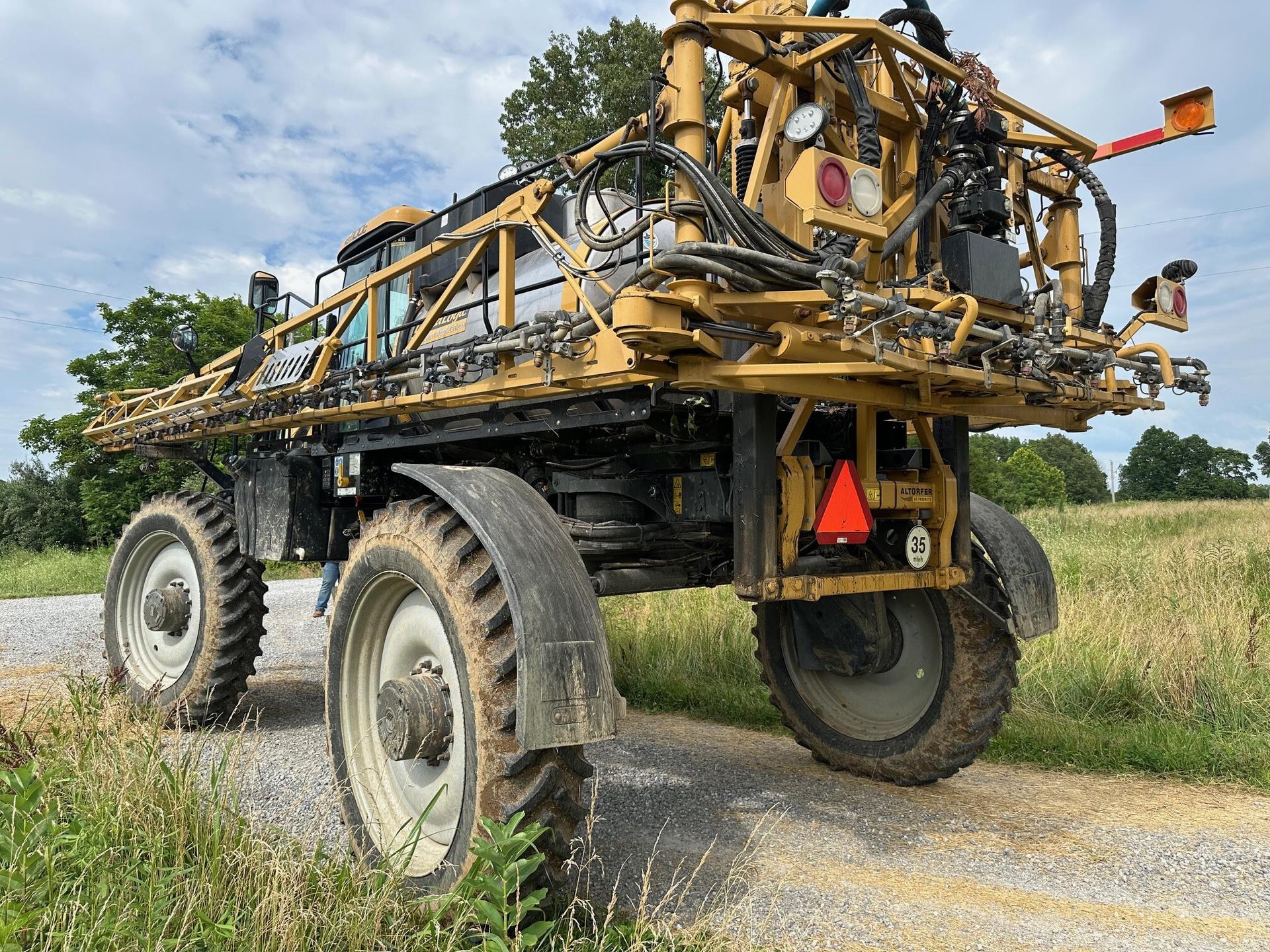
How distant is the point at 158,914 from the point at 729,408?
2623 mm

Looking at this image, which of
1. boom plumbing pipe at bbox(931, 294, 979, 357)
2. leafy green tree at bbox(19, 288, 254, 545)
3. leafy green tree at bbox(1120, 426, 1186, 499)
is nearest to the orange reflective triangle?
boom plumbing pipe at bbox(931, 294, 979, 357)

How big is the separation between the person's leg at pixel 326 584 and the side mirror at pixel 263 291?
3.55 metres

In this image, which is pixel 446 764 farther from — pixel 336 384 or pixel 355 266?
pixel 355 266

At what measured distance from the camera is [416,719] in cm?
334

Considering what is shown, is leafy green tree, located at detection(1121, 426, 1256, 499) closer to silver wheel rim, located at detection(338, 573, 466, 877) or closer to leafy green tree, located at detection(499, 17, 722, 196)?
leafy green tree, located at detection(499, 17, 722, 196)

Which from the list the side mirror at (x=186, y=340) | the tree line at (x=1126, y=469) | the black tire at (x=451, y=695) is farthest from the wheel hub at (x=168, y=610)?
the tree line at (x=1126, y=469)

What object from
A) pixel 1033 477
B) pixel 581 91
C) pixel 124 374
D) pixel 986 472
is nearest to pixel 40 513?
pixel 124 374

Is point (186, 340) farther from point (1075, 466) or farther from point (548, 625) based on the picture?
point (1075, 466)

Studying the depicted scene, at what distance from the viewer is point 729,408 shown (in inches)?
149

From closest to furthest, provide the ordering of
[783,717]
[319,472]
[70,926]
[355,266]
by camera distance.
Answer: [70,926]
[783,717]
[319,472]
[355,266]

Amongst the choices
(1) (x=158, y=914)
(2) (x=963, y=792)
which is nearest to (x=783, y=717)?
(2) (x=963, y=792)

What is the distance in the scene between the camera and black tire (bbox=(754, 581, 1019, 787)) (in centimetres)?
452

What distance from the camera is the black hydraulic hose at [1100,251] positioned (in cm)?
387

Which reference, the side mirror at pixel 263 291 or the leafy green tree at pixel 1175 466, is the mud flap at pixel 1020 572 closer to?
the side mirror at pixel 263 291
